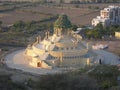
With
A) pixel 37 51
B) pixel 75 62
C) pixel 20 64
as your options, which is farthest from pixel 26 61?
pixel 75 62

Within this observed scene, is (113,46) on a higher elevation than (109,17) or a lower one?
lower

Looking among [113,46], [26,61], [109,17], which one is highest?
[26,61]

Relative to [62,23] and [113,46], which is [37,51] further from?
[113,46]

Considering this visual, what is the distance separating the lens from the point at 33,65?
37.2m

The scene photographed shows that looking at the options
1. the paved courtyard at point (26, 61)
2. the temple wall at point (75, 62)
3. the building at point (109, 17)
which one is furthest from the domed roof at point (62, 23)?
the building at point (109, 17)

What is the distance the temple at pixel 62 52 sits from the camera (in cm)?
3678

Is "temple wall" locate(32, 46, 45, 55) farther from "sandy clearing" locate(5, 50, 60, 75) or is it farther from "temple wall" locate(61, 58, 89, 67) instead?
"temple wall" locate(61, 58, 89, 67)

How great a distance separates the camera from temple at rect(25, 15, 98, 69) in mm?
36781

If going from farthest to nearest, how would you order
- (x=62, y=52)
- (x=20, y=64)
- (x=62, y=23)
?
(x=62, y=23), (x=20, y=64), (x=62, y=52)

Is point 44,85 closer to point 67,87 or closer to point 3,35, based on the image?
point 67,87

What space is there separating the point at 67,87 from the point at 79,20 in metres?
50.9

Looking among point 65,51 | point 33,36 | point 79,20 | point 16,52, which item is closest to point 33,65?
point 65,51

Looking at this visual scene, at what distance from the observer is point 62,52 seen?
37031 mm

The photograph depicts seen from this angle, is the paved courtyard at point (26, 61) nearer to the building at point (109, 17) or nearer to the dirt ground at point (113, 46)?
the dirt ground at point (113, 46)
